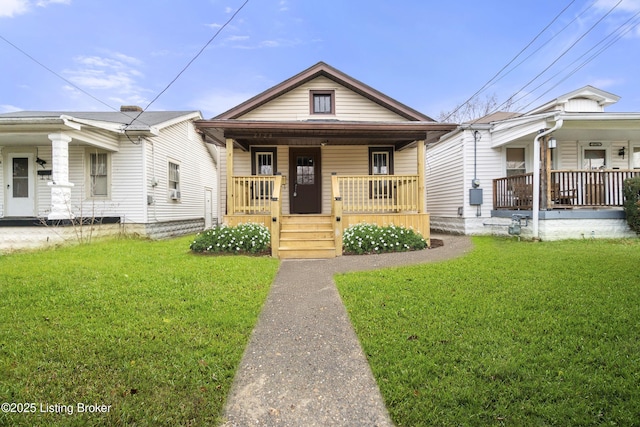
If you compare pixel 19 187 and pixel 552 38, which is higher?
pixel 552 38

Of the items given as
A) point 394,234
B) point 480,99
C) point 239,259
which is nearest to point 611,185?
point 394,234

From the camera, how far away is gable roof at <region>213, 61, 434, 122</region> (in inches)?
422

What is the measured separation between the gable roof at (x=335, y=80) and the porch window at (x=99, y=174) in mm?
4439

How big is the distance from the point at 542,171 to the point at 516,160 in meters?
2.39

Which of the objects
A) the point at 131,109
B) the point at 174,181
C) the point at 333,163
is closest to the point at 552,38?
the point at 333,163

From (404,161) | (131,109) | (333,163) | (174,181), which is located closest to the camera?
(333,163)

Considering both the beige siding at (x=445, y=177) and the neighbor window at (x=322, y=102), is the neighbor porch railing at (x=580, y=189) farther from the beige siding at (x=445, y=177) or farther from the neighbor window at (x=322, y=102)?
the neighbor window at (x=322, y=102)

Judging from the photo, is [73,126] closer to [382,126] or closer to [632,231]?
[382,126]

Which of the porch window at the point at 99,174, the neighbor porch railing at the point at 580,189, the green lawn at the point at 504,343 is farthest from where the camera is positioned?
the porch window at the point at 99,174

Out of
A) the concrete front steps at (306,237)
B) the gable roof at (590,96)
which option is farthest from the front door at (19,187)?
the gable roof at (590,96)

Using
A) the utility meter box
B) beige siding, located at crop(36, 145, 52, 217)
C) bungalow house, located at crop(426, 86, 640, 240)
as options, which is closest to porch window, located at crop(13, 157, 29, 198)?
beige siding, located at crop(36, 145, 52, 217)

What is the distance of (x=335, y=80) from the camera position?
11156 millimetres

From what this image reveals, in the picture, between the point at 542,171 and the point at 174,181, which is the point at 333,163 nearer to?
the point at 542,171

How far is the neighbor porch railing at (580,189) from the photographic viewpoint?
9289mm
